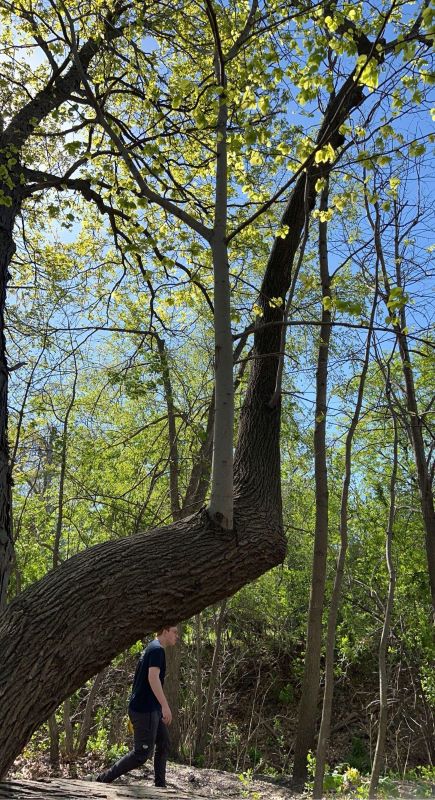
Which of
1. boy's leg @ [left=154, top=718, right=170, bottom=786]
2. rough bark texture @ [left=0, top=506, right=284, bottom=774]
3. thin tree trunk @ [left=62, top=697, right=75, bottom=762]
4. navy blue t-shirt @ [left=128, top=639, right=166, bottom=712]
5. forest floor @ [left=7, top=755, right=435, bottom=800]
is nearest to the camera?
rough bark texture @ [left=0, top=506, right=284, bottom=774]

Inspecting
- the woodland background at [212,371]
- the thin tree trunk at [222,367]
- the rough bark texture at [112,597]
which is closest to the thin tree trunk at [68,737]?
the woodland background at [212,371]

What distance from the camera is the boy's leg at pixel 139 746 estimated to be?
5.09 metres

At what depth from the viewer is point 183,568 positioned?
116 inches

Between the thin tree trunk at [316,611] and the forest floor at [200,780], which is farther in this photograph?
the thin tree trunk at [316,611]

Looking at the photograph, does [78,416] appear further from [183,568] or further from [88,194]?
[183,568]

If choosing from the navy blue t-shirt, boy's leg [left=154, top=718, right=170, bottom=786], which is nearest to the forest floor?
boy's leg [left=154, top=718, right=170, bottom=786]

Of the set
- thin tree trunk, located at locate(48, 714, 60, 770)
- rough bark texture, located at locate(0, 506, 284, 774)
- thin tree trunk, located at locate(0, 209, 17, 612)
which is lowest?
thin tree trunk, located at locate(48, 714, 60, 770)

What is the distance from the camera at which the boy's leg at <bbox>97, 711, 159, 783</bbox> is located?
5094mm

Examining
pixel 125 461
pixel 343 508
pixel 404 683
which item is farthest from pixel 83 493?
pixel 404 683

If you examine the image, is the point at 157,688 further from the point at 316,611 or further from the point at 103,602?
the point at 316,611

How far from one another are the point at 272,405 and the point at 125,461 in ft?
20.0

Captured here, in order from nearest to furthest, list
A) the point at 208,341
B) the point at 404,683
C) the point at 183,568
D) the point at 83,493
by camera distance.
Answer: the point at 183,568
the point at 83,493
the point at 208,341
the point at 404,683

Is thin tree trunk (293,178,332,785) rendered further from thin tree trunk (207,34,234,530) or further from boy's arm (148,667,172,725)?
thin tree trunk (207,34,234,530)

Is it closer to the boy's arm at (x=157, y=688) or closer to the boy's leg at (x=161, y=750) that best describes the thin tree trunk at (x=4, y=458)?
the boy's arm at (x=157, y=688)
